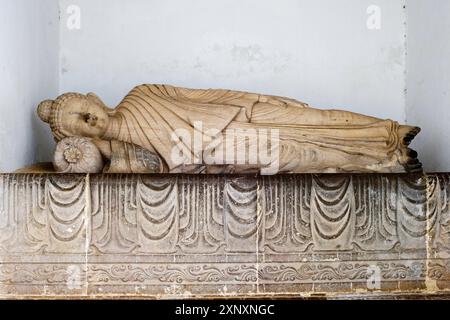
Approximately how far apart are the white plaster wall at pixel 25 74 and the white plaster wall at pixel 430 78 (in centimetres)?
284

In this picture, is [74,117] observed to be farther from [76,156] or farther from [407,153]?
[407,153]

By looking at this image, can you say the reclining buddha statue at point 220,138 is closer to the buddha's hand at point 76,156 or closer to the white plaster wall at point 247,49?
the buddha's hand at point 76,156

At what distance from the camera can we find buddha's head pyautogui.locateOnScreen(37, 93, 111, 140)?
4371mm

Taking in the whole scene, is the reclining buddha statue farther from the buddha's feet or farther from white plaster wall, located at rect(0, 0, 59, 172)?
white plaster wall, located at rect(0, 0, 59, 172)

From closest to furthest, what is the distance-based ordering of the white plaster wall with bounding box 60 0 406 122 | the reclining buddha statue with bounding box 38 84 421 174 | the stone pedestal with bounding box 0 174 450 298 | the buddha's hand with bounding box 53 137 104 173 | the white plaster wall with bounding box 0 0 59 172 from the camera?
the stone pedestal with bounding box 0 174 450 298
the buddha's hand with bounding box 53 137 104 173
the reclining buddha statue with bounding box 38 84 421 174
the white plaster wall with bounding box 0 0 59 172
the white plaster wall with bounding box 60 0 406 122

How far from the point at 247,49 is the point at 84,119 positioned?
1.85 metres

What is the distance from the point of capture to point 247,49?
5770mm

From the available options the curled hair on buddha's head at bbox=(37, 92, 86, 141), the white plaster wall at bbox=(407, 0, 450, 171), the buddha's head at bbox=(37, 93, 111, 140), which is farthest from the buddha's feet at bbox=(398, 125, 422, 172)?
the curled hair on buddha's head at bbox=(37, 92, 86, 141)

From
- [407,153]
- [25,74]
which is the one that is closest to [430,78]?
[407,153]

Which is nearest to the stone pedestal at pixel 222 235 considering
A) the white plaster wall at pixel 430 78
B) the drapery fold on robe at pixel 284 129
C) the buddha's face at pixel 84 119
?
the drapery fold on robe at pixel 284 129

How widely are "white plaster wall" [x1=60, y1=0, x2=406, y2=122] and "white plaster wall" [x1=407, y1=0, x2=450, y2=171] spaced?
21 centimetres

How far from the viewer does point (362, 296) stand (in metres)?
4.00

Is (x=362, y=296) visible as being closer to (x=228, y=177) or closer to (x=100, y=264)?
(x=228, y=177)

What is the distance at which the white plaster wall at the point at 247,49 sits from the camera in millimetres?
5750
